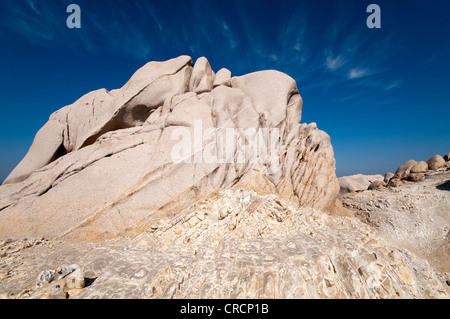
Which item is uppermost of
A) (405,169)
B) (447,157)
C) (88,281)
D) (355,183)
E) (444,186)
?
(355,183)

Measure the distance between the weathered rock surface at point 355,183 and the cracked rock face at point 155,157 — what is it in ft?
89.7

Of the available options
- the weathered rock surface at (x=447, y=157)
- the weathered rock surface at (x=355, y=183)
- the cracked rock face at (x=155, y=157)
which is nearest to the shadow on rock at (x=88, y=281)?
the cracked rock face at (x=155, y=157)

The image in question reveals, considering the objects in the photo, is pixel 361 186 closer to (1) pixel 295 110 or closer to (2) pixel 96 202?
(1) pixel 295 110

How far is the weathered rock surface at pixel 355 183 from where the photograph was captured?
36281 mm

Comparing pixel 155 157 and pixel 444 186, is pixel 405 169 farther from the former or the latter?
pixel 155 157

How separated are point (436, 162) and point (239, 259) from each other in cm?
2830

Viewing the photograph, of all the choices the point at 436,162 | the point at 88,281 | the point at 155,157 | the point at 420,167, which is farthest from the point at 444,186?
the point at 88,281

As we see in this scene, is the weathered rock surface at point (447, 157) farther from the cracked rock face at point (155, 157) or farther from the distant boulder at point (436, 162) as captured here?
the cracked rock face at point (155, 157)

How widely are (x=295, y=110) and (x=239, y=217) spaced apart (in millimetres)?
10407

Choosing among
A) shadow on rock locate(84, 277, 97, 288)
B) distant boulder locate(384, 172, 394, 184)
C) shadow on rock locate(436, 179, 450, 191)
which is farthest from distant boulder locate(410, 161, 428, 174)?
shadow on rock locate(84, 277, 97, 288)

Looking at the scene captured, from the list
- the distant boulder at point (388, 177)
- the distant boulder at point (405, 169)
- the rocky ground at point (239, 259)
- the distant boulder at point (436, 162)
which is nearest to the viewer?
the rocky ground at point (239, 259)

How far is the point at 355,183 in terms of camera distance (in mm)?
38906

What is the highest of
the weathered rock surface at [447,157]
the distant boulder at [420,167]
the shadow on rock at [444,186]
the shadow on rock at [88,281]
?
the weathered rock surface at [447,157]

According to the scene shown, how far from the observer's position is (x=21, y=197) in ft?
33.2
